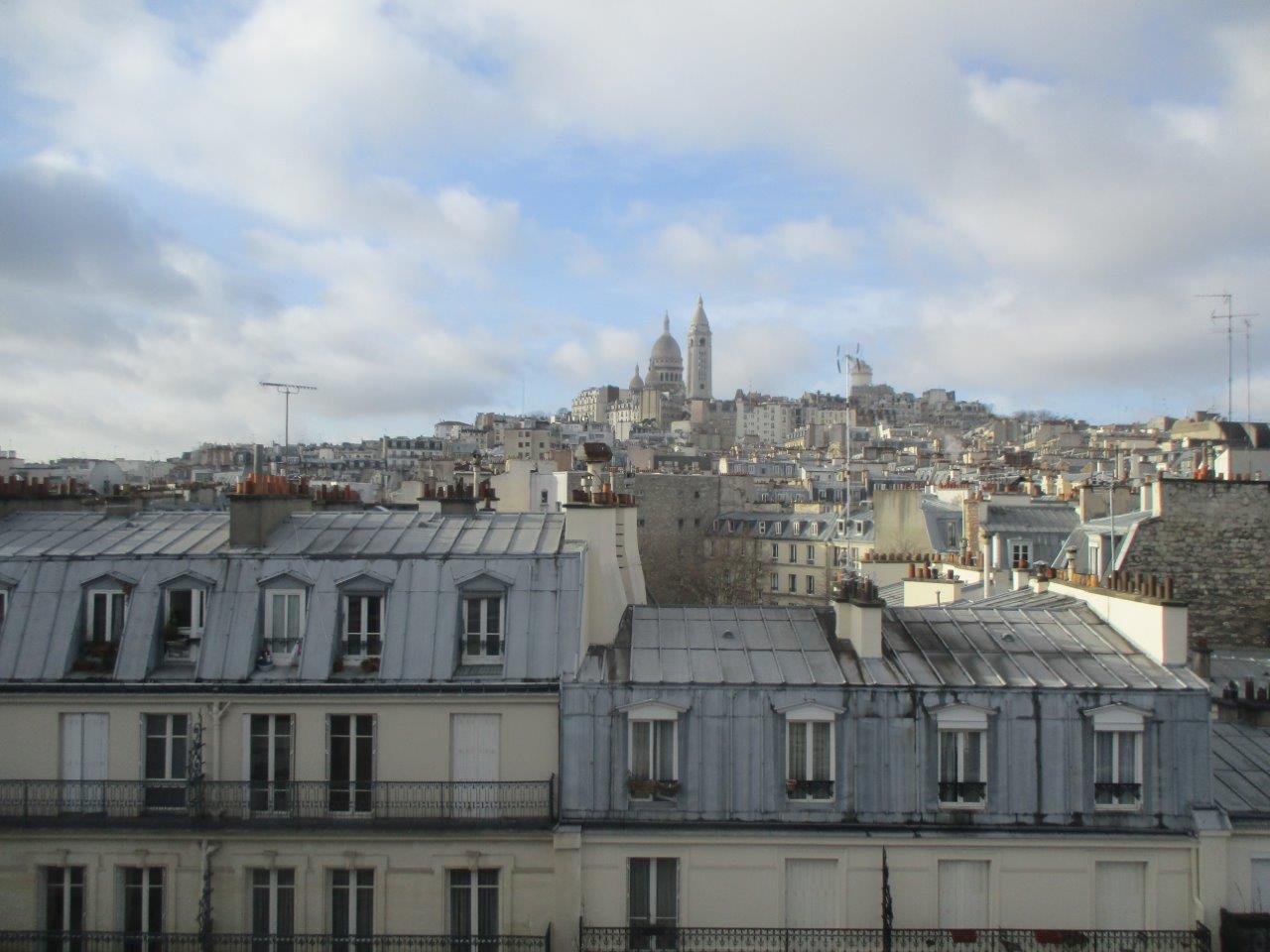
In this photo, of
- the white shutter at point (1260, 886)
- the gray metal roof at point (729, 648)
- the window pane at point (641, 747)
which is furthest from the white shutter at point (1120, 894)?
the window pane at point (641, 747)

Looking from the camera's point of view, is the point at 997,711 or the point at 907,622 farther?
the point at 907,622

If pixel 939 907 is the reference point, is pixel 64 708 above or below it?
above

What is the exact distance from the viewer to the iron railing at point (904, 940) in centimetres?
1083

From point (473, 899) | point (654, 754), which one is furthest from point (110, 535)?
point (654, 754)

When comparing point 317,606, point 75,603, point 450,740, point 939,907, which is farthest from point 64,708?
point 939,907

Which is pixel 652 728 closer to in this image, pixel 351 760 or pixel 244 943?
pixel 351 760

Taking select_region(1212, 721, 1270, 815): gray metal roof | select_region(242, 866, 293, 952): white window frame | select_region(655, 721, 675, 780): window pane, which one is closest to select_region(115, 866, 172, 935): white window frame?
select_region(242, 866, 293, 952): white window frame

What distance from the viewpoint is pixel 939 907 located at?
1102 cm

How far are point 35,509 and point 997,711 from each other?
40.7ft

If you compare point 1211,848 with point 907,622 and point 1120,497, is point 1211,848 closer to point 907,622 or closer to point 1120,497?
point 907,622

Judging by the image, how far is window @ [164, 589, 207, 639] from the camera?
39.5 ft

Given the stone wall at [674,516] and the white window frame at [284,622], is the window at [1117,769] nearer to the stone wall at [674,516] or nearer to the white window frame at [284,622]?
the white window frame at [284,622]

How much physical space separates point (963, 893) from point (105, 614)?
9.47m

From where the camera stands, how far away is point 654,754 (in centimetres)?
1133
